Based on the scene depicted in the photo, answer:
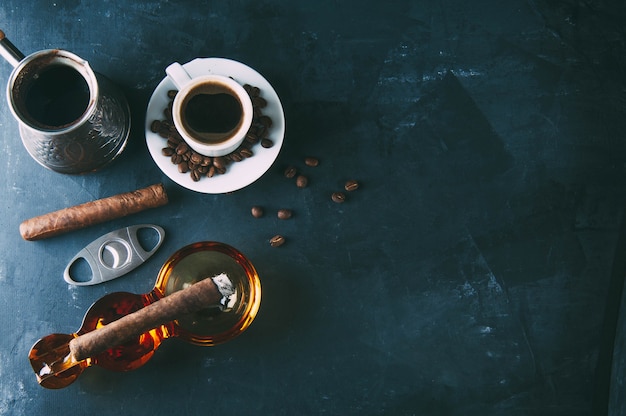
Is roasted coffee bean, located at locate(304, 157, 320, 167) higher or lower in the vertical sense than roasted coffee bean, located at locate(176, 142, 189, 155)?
lower

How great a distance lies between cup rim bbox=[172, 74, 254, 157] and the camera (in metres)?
1.19

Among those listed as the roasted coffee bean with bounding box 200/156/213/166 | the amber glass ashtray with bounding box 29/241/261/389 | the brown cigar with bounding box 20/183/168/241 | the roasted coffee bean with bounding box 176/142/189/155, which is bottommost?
the amber glass ashtray with bounding box 29/241/261/389

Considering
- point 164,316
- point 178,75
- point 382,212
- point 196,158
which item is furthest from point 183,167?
point 382,212

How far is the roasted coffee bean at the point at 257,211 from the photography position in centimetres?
131

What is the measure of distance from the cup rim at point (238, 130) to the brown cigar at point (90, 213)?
15 centimetres

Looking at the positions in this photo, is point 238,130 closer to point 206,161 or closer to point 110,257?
point 206,161

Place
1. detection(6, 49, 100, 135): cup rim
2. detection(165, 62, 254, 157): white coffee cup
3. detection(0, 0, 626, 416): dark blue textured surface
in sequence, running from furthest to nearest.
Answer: detection(0, 0, 626, 416): dark blue textured surface, detection(165, 62, 254, 157): white coffee cup, detection(6, 49, 100, 135): cup rim

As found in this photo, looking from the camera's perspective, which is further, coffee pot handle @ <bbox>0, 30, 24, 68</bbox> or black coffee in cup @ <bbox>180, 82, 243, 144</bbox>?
black coffee in cup @ <bbox>180, 82, 243, 144</bbox>

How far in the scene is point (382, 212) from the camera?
52.8 inches

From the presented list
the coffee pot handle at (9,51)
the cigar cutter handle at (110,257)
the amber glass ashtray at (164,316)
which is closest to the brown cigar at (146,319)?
the amber glass ashtray at (164,316)

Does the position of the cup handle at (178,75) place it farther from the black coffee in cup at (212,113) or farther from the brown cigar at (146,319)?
the brown cigar at (146,319)

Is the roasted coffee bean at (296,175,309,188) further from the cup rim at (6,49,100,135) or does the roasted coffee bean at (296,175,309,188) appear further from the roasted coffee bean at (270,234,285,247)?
the cup rim at (6,49,100,135)

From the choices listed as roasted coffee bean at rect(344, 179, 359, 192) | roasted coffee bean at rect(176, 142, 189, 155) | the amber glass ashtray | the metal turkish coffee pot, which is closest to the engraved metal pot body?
the metal turkish coffee pot

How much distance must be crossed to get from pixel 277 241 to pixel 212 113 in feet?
0.93
